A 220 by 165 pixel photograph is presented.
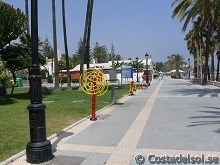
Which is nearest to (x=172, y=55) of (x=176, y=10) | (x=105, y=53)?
(x=105, y=53)

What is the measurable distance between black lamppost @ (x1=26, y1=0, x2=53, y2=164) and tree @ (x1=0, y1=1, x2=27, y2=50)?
14214 mm

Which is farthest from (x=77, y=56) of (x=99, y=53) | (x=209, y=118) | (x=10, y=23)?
(x=209, y=118)

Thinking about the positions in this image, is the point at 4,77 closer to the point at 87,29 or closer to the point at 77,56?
the point at 87,29

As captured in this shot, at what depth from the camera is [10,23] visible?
71.6 feet

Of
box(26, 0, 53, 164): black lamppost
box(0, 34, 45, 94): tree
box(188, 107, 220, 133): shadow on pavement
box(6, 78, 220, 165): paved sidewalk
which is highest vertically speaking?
box(0, 34, 45, 94): tree

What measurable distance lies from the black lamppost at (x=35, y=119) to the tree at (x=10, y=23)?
1421 centimetres

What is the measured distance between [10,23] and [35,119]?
15682mm

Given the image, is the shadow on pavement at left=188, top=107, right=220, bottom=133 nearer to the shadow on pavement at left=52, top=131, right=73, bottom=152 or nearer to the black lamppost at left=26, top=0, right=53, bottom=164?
the shadow on pavement at left=52, top=131, right=73, bottom=152

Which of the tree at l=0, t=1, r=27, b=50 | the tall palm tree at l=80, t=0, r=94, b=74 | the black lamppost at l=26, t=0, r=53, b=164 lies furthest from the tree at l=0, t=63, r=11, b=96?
the black lamppost at l=26, t=0, r=53, b=164

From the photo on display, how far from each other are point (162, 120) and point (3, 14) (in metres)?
12.8

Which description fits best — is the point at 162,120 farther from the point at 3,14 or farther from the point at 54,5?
the point at 54,5

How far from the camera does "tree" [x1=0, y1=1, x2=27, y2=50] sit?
2138 cm

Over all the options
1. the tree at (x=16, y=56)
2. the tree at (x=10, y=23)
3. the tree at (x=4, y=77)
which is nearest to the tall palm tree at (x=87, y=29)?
the tree at (x=16, y=56)

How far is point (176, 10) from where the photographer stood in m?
33.9
